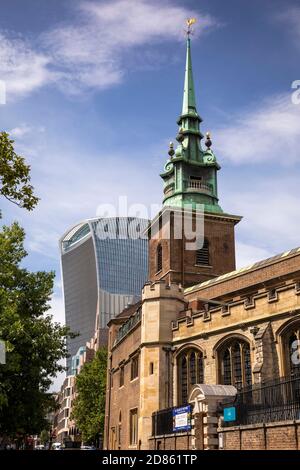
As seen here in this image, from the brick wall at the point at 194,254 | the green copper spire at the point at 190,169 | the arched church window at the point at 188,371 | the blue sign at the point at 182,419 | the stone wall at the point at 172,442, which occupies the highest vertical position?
the green copper spire at the point at 190,169

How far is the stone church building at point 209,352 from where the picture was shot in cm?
1975

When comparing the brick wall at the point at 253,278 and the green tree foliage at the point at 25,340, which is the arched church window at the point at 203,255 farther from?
the green tree foliage at the point at 25,340

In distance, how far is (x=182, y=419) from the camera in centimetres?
2395

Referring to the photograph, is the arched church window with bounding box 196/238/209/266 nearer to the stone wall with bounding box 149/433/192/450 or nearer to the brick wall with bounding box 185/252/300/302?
the brick wall with bounding box 185/252/300/302

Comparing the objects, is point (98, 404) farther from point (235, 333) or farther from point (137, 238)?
point (137, 238)

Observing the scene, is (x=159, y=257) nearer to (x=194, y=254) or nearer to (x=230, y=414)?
(x=194, y=254)

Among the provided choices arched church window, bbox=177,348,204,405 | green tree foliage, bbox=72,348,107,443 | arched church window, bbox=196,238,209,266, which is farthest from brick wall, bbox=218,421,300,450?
green tree foliage, bbox=72,348,107,443

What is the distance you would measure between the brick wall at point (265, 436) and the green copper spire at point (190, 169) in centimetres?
3321

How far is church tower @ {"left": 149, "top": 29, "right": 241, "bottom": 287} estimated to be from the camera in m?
49.5

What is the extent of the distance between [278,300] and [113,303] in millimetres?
143998

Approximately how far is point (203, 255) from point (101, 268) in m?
119

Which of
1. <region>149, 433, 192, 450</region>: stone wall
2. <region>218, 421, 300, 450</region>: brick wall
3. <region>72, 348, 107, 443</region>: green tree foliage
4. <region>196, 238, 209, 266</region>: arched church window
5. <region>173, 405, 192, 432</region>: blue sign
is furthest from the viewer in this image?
<region>72, 348, 107, 443</region>: green tree foliage

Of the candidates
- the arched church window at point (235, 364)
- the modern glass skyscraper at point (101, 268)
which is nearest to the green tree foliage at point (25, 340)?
the arched church window at point (235, 364)

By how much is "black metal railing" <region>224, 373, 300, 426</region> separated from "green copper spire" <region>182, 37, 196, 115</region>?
42.3 meters
